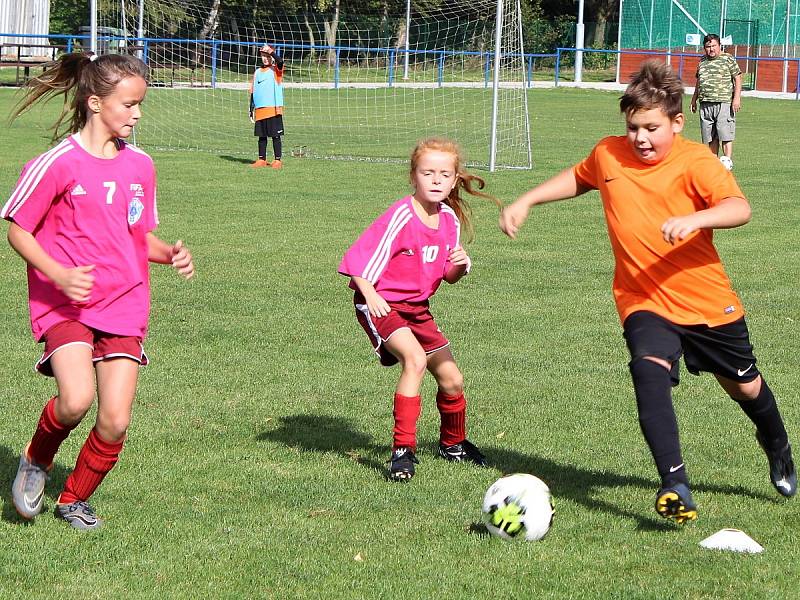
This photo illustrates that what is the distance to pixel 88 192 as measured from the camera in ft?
15.1

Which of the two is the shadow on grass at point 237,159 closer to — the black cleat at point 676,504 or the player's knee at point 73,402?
the player's knee at point 73,402

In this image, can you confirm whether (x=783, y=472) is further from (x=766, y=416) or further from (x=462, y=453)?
(x=462, y=453)

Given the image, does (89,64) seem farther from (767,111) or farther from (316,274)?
(767,111)

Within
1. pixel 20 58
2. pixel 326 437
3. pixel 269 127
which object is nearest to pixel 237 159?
pixel 269 127

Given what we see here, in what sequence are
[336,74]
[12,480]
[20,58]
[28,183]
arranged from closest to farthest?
[28,183]
[12,480]
[336,74]
[20,58]

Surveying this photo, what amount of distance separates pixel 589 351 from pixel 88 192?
4343 millimetres

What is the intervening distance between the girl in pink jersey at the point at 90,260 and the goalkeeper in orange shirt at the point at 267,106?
Result: 14792 millimetres

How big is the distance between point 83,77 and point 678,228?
2.30 metres

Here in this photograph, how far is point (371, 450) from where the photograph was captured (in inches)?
239

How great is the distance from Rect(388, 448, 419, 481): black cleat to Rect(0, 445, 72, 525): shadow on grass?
1435mm

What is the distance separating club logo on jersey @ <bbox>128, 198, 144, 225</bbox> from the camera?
4715 millimetres

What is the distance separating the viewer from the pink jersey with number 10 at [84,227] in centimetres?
455

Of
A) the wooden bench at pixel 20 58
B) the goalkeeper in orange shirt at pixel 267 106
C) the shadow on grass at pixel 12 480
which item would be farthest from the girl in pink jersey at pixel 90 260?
the wooden bench at pixel 20 58

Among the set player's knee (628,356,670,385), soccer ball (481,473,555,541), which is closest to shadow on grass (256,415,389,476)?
soccer ball (481,473,555,541)
